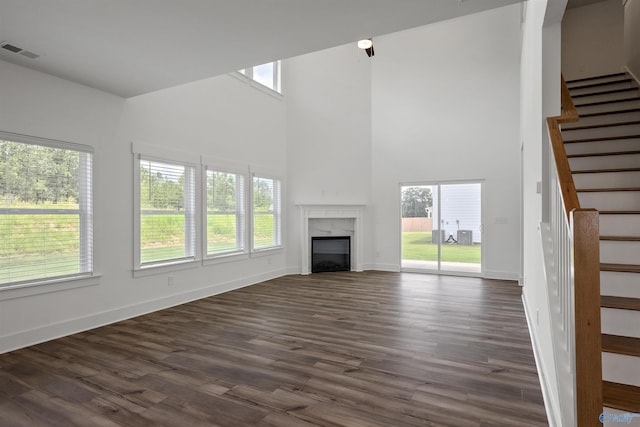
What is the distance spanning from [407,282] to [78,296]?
526cm

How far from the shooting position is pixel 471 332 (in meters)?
3.80

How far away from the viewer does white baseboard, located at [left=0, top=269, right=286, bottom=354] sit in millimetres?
3412

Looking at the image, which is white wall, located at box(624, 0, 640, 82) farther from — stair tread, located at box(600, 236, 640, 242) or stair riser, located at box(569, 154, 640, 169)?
stair tread, located at box(600, 236, 640, 242)

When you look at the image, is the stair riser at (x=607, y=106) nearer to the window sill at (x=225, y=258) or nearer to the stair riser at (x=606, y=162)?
the stair riser at (x=606, y=162)

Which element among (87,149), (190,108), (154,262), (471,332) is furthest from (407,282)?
(87,149)

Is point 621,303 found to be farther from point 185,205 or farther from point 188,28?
point 185,205

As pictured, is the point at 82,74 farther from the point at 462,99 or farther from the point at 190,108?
the point at 462,99

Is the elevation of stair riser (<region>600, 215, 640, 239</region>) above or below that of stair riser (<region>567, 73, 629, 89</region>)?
below

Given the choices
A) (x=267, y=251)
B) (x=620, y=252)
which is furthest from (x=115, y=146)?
(x=620, y=252)

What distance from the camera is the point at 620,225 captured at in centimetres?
232

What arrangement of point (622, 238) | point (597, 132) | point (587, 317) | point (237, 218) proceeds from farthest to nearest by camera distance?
1. point (237, 218)
2. point (597, 132)
3. point (622, 238)
4. point (587, 317)

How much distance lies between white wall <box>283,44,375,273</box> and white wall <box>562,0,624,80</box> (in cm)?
387

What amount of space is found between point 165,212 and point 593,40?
7.00m

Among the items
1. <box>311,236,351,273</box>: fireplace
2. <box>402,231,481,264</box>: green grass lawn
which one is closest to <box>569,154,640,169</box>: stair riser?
<box>402,231,481,264</box>: green grass lawn
